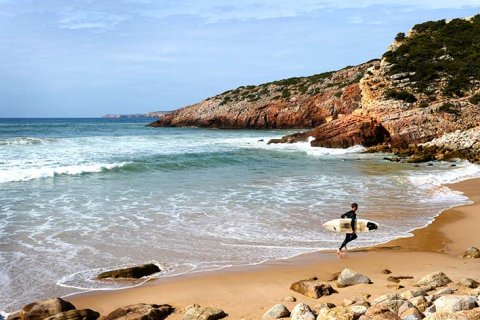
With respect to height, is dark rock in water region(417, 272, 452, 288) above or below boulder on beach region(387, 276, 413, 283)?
above

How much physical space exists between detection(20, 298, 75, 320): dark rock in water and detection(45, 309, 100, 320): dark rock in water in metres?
0.24

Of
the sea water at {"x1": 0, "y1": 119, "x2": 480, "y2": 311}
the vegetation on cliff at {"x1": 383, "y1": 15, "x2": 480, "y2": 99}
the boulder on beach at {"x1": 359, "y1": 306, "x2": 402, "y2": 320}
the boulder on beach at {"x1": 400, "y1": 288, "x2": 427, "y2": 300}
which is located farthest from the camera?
the vegetation on cliff at {"x1": 383, "y1": 15, "x2": 480, "y2": 99}

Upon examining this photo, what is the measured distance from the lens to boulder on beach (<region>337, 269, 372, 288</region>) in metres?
8.38

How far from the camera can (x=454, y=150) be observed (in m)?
31.6

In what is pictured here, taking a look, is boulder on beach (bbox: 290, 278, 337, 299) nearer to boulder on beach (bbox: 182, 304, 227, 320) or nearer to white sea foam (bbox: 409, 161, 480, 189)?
boulder on beach (bbox: 182, 304, 227, 320)

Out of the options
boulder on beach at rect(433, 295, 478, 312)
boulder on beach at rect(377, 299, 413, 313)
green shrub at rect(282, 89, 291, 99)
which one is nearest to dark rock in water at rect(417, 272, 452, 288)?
boulder on beach at rect(377, 299, 413, 313)

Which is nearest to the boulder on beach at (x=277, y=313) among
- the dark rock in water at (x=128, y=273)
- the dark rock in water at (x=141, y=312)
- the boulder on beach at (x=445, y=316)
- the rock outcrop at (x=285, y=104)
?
the dark rock in water at (x=141, y=312)

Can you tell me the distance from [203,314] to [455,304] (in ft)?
11.4

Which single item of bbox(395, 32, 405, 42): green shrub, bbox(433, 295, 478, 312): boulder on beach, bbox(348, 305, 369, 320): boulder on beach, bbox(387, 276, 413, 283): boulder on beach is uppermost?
bbox(395, 32, 405, 42): green shrub

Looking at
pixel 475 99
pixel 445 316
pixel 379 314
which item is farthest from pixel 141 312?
pixel 475 99

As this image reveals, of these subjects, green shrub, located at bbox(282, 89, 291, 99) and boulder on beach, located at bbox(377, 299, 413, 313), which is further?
green shrub, located at bbox(282, 89, 291, 99)

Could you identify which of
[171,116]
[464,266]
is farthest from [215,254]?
[171,116]

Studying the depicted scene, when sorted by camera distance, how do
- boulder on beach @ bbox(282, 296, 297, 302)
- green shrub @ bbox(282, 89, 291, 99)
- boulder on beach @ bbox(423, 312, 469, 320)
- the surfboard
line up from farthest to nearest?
1. green shrub @ bbox(282, 89, 291, 99)
2. the surfboard
3. boulder on beach @ bbox(282, 296, 297, 302)
4. boulder on beach @ bbox(423, 312, 469, 320)

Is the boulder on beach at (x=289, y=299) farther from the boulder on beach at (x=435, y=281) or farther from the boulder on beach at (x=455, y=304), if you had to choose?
the boulder on beach at (x=455, y=304)
